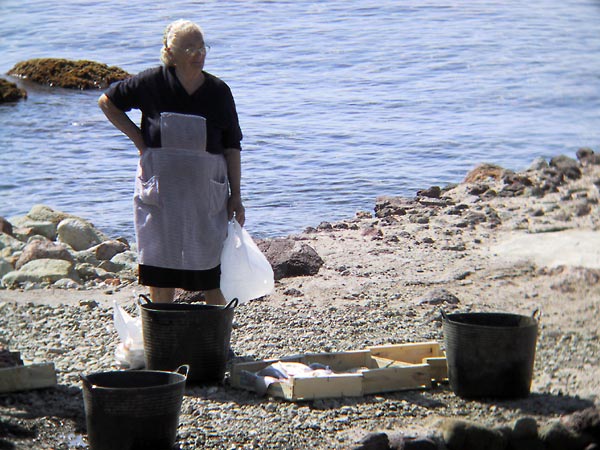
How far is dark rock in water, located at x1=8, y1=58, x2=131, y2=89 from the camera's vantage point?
2336 cm

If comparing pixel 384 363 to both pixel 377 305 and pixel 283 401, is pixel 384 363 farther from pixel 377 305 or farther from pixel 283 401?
pixel 377 305

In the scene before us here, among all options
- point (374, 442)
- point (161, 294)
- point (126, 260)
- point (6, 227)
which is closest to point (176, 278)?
point (161, 294)

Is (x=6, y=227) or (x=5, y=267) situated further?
(x=6, y=227)

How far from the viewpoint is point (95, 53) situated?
26.2m

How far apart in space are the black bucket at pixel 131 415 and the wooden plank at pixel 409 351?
1.70 metres

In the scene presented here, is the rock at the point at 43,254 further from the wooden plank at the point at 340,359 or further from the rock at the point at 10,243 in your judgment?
the wooden plank at the point at 340,359

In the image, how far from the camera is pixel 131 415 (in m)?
4.64

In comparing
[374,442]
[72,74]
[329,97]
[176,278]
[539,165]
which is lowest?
[539,165]

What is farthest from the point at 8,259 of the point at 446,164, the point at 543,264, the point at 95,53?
the point at 95,53

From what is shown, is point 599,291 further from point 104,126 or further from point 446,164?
point 104,126

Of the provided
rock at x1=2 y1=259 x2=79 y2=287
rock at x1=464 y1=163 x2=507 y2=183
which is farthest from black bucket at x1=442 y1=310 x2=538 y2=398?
rock at x1=464 y1=163 x2=507 y2=183

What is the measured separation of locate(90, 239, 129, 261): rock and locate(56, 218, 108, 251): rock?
607mm

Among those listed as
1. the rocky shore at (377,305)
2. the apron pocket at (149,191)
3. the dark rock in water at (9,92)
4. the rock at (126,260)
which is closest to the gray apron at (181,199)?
the apron pocket at (149,191)

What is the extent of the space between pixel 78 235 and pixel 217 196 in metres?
5.26
